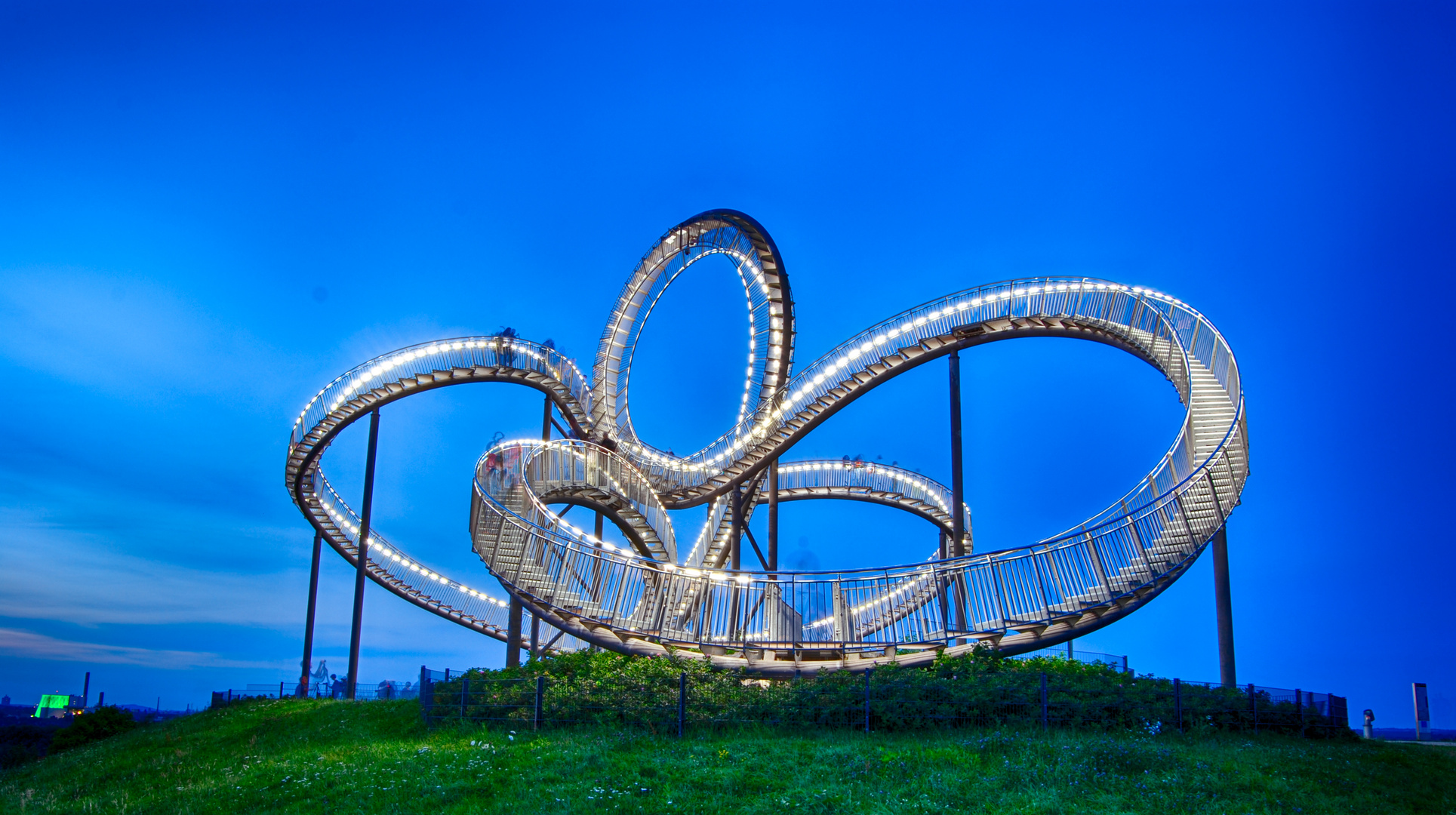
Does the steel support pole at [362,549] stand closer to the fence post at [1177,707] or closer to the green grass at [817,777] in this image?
the green grass at [817,777]

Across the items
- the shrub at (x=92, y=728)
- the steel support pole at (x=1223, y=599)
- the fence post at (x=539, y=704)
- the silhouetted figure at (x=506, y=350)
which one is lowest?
the shrub at (x=92, y=728)

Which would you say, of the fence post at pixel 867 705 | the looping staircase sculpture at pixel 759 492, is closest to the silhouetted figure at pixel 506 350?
the looping staircase sculpture at pixel 759 492

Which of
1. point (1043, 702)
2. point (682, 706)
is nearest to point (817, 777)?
point (682, 706)

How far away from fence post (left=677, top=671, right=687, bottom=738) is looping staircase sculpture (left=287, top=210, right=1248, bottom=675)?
2.77 m

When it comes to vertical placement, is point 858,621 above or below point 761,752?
above

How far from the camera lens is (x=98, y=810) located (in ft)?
44.5

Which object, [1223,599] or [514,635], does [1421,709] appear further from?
[514,635]

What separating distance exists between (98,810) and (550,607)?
7709mm

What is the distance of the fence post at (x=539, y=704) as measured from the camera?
573 inches

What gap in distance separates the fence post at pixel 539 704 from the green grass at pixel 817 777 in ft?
1.91

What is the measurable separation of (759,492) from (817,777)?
2290cm

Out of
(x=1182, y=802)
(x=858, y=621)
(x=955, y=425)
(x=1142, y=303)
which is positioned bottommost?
(x=1182, y=802)

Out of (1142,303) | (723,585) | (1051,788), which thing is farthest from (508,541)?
(1142,303)

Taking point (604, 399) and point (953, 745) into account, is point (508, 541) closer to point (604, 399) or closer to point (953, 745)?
point (953, 745)
